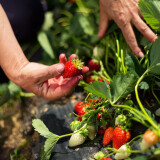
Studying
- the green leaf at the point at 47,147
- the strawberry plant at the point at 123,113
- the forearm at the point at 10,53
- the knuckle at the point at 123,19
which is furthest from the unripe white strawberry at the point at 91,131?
the knuckle at the point at 123,19

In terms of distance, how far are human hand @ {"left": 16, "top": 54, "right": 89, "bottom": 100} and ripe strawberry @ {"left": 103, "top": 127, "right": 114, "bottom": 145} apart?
20 cm

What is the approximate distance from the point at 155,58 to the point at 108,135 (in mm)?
322

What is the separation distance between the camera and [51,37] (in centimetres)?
136

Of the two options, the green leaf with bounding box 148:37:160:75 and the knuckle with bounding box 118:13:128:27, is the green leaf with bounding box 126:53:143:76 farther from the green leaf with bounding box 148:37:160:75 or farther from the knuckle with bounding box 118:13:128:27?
the knuckle with bounding box 118:13:128:27

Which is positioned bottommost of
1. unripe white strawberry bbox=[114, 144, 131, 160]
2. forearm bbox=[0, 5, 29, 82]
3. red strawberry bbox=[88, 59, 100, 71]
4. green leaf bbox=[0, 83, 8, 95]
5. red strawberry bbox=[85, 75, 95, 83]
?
unripe white strawberry bbox=[114, 144, 131, 160]

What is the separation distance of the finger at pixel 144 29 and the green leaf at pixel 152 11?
59 millimetres

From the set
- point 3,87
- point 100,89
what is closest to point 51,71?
point 100,89

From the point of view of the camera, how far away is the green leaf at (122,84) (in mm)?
692

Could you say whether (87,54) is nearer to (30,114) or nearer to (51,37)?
(51,37)

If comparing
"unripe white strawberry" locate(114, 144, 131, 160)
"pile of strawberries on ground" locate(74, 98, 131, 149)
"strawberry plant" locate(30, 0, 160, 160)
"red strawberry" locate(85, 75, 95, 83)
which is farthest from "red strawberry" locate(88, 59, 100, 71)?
"unripe white strawberry" locate(114, 144, 131, 160)

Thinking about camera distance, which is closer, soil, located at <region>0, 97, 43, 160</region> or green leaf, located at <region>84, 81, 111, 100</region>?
green leaf, located at <region>84, 81, 111, 100</region>

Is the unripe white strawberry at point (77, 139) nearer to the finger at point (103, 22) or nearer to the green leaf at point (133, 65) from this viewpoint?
the green leaf at point (133, 65)

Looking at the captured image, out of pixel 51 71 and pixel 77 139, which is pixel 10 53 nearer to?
pixel 51 71

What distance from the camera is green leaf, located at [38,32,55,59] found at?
4.10 ft
